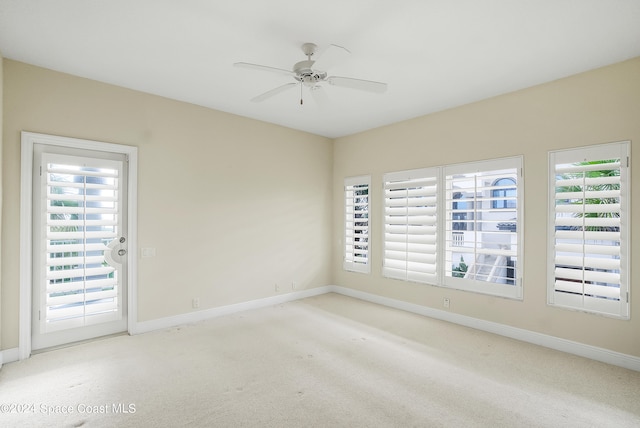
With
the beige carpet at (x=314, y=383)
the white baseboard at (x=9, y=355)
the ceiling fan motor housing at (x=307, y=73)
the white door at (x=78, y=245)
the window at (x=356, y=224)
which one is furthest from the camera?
the window at (x=356, y=224)

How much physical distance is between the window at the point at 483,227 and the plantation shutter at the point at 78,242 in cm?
409

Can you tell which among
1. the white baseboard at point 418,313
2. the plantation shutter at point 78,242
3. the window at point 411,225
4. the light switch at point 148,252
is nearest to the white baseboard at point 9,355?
the white baseboard at point 418,313

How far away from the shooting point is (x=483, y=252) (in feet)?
12.6

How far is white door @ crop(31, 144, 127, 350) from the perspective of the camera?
10.3 ft

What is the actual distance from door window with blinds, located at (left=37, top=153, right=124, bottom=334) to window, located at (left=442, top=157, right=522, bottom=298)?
4061 mm

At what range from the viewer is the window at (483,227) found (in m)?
3.62

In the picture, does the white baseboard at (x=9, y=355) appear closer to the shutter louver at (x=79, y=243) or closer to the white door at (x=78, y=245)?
the white door at (x=78, y=245)

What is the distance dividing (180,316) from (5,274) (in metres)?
1.74

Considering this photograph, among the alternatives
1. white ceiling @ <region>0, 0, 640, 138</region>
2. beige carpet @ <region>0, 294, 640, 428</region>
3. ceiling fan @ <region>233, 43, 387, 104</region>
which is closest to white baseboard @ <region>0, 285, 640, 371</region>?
beige carpet @ <region>0, 294, 640, 428</region>

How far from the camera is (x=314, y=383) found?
2625 millimetres

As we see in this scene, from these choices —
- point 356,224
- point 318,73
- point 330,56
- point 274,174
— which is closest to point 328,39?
point 318,73

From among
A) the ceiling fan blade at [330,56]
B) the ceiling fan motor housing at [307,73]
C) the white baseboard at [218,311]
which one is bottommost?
the white baseboard at [218,311]

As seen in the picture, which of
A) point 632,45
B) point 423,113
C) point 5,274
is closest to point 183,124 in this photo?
point 5,274

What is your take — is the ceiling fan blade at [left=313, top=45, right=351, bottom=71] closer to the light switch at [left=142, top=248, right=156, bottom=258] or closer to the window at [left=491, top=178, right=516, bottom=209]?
the window at [left=491, top=178, right=516, bottom=209]
